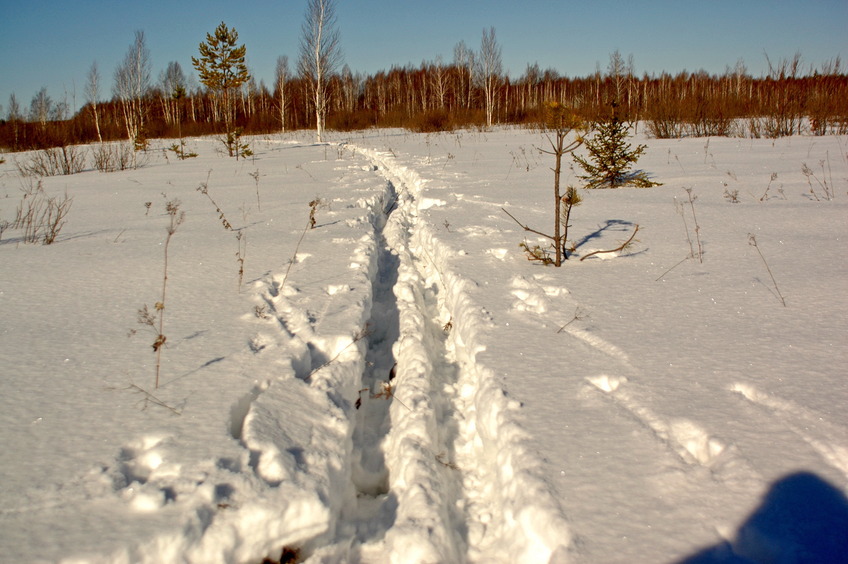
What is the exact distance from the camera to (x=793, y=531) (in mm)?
1318

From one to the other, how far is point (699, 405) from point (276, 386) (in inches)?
68.6

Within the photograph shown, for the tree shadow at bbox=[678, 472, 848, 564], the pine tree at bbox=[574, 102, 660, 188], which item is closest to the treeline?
the pine tree at bbox=[574, 102, 660, 188]

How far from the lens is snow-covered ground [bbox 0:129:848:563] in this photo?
1.42m

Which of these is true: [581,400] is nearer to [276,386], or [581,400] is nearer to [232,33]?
[276,386]

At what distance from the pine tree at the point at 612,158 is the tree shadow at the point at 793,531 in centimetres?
524

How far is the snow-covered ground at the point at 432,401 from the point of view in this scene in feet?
4.65

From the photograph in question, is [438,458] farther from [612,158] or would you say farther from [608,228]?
[612,158]

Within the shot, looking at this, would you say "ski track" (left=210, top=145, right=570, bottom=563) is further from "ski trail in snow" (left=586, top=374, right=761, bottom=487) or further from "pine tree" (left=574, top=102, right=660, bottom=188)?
"pine tree" (left=574, top=102, right=660, bottom=188)

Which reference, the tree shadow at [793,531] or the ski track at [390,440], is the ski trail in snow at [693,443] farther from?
the ski track at [390,440]

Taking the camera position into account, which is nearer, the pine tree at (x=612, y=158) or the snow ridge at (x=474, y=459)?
the snow ridge at (x=474, y=459)

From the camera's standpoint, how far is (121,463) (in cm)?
162

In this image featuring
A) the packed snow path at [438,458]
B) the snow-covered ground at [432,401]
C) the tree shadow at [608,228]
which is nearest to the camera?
the snow-covered ground at [432,401]

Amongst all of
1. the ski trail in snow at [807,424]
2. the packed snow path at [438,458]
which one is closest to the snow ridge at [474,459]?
the packed snow path at [438,458]

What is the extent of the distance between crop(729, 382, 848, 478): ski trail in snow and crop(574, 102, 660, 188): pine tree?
470 cm
